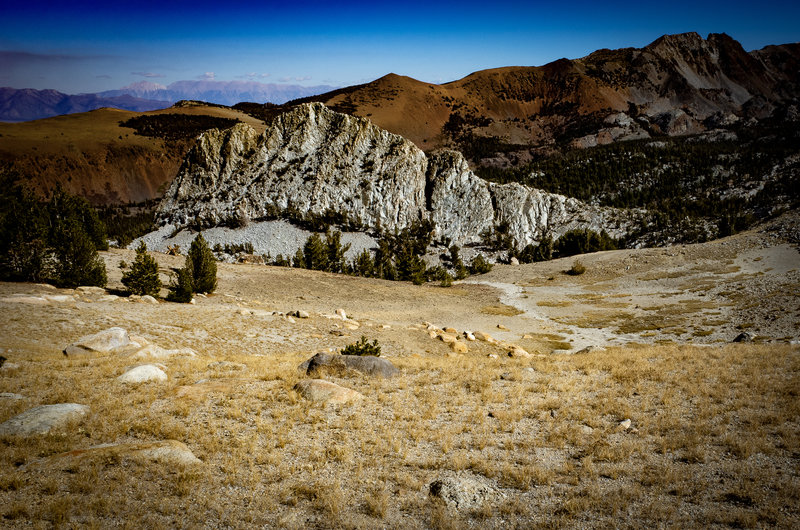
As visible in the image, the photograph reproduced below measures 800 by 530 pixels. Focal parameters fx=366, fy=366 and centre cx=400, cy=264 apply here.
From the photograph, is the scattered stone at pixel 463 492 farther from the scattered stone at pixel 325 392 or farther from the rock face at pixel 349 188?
the rock face at pixel 349 188

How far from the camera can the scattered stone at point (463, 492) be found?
7.83m

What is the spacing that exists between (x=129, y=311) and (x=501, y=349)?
83.2 ft

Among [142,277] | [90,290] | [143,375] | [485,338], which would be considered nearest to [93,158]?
[90,290]

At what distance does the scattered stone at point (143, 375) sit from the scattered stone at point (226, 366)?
1.98 m

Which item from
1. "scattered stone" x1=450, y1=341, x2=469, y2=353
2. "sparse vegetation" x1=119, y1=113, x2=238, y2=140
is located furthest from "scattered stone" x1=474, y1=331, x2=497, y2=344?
"sparse vegetation" x1=119, y1=113, x2=238, y2=140

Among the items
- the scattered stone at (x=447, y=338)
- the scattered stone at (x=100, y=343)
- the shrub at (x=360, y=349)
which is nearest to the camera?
the scattered stone at (x=100, y=343)

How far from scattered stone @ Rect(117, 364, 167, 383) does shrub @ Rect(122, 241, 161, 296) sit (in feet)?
56.1

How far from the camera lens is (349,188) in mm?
92875

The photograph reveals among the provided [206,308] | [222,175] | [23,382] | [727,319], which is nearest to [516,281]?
[727,319]

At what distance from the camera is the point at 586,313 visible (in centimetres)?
4222

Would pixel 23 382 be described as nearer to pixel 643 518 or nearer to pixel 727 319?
pixel 643 518

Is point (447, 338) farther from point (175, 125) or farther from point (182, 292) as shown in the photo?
point (175, 125)

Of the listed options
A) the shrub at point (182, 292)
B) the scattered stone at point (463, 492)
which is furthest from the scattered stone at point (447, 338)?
the shrub at point (182, 292)

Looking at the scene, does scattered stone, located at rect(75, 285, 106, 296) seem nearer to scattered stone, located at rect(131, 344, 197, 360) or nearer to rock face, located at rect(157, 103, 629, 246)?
scattered stone, located at rect(131, 344, 197, 360)
